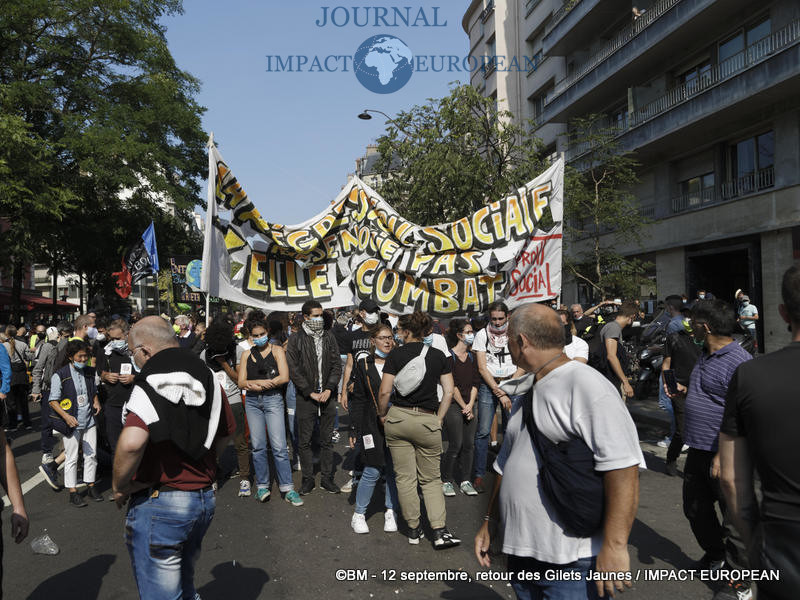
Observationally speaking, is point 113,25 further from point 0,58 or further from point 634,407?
point 634,407

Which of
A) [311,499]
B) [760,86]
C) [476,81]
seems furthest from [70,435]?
[476,81]

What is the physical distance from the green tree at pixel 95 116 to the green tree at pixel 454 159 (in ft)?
37.4

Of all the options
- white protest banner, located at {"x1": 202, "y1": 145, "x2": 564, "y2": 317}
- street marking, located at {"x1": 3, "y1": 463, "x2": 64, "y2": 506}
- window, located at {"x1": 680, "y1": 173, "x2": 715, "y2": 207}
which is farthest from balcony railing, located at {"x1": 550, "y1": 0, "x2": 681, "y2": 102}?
street marking, located at {"x1": 3, "y1": 463, "x2": 64, "y2": 506}

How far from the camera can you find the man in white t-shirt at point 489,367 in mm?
6457

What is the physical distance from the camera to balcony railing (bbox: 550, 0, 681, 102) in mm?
20969

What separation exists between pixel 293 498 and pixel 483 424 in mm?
2158

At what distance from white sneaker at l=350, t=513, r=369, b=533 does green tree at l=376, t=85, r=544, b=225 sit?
10.1 m

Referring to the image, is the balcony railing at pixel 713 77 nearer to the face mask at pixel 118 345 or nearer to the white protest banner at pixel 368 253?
Result: the white protest banner at pixel 368 253

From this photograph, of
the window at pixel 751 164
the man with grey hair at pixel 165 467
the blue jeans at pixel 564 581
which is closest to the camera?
the blue jeans at pixel 564 581

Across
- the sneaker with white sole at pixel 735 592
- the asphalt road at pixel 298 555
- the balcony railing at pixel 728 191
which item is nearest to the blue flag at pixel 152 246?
the asphalt road at pixel 298 555

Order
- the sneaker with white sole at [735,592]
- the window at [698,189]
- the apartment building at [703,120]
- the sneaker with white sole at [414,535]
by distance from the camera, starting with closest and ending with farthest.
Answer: the sneaker with white sole at [735,592]
the sneaker with white sole at [414,535]
the apartment building at [703,120]
the window at [698,189]

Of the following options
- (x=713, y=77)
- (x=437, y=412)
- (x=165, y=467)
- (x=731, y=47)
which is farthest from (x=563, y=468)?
(x=731, y=47)

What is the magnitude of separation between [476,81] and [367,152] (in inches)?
2577

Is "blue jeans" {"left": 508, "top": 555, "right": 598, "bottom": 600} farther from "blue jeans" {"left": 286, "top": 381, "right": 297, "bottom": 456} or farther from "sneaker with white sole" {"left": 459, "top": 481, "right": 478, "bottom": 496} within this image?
"blue jeans" {"left": 286, "top": 381, "right": 297, "bottom": 456}
